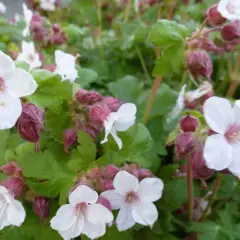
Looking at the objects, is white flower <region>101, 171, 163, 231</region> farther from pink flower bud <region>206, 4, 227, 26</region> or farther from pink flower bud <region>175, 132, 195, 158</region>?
pink flower bud <region>206, 4, 227, 26</region>

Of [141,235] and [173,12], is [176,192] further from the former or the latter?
[173,12]

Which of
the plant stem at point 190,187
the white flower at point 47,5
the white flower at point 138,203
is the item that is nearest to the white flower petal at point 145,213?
the white flower at point 138,203

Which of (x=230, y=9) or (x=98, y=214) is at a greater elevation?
(x=230, y=9)

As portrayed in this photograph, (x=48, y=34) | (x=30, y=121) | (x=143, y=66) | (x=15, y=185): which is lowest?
(x=143, y=66)

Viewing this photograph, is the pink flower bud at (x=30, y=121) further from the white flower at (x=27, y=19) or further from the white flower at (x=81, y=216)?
the white flower at (x=27, y=19)

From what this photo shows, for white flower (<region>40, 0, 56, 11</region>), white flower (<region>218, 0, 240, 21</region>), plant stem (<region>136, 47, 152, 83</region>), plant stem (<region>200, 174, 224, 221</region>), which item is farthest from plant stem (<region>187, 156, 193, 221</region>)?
white flower (<region>40, 0, 56, 11</region>)

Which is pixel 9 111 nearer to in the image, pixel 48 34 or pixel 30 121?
pixel 30 121

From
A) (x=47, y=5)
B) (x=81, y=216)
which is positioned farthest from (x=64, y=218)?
(x=47, y=5)
